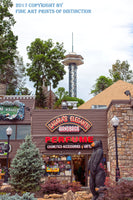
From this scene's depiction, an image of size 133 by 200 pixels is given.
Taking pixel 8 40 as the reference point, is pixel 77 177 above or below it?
below

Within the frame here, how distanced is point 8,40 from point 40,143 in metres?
21.0

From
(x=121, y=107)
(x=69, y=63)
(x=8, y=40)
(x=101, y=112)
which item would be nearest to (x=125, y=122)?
(x=121, y=107)

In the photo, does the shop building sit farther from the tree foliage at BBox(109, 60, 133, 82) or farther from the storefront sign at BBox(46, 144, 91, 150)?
the tree foliage at BBox(109, 60, 133, 82)

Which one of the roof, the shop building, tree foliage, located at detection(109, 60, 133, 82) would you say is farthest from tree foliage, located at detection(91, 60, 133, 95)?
the shop building

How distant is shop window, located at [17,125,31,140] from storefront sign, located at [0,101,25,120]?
2.35 feet

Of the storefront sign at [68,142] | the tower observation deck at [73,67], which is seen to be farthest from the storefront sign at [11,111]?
the tower observation deck at [73,67]

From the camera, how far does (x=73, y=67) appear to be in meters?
78.4

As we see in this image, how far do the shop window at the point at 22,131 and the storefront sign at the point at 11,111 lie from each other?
2.35ft

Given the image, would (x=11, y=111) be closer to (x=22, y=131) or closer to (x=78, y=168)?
(x=22, y=131)

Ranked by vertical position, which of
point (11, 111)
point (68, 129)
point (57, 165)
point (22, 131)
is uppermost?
point (11, 111)

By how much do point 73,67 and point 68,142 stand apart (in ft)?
206

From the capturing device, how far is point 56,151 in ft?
56.3

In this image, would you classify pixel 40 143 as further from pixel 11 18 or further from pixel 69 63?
pixel 69 63

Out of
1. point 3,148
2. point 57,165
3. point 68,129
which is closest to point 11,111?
point 3,148
